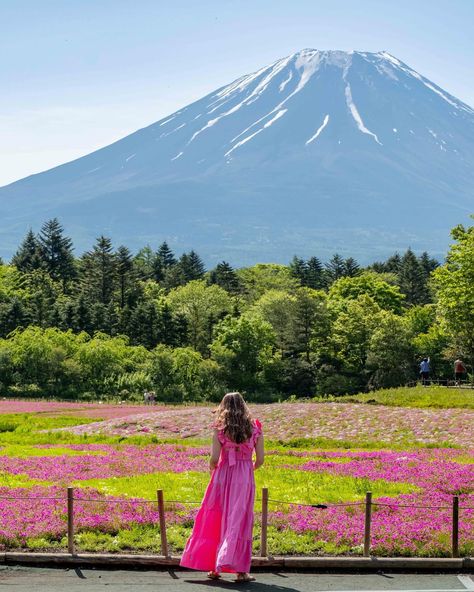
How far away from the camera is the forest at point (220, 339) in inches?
3103

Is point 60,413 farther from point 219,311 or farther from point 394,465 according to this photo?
point 219,311

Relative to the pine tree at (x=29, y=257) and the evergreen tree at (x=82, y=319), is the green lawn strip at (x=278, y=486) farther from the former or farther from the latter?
the pine tree at (x=29, y=257)

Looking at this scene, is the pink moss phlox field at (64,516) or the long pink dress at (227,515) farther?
the pink moss phlox field at (64,516)

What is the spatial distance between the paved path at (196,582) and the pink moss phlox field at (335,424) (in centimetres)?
2121

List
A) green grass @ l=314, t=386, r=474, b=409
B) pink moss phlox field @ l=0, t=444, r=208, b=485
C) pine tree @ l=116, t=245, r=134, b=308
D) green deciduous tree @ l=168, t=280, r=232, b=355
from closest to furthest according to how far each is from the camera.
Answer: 1. pink moss phlox field @ l=0, t=444, r=208, b=485
2. green grass @ l=314, t=386, r=474, b=409
3. green deciduous tree @ l=168, t=280, r=232, b=355
4. pine tree @ l=116, t=245, r=134, b=308

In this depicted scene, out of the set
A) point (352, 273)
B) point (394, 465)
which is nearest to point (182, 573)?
point (394, 465)

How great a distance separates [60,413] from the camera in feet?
181

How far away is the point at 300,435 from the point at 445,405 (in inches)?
434

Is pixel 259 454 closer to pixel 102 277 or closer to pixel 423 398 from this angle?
pixel 423 398

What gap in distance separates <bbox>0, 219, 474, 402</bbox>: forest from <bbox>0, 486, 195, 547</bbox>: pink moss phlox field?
49220 millimetres

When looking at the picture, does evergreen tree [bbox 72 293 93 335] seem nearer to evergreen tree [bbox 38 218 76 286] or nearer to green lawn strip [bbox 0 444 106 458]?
evergreen tree [bbox 38 218 76 286]

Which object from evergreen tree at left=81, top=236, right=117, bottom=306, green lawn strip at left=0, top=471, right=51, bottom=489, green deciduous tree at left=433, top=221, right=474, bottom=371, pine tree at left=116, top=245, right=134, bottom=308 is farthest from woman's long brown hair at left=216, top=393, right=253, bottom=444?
pine tree at left=116, top=245, right=134, bottom=308

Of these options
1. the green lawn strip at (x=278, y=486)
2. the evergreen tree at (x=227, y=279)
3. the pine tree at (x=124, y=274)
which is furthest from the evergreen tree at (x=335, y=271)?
the green lawn strip at (x=278, y=486)

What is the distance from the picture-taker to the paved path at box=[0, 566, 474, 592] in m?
13.4
